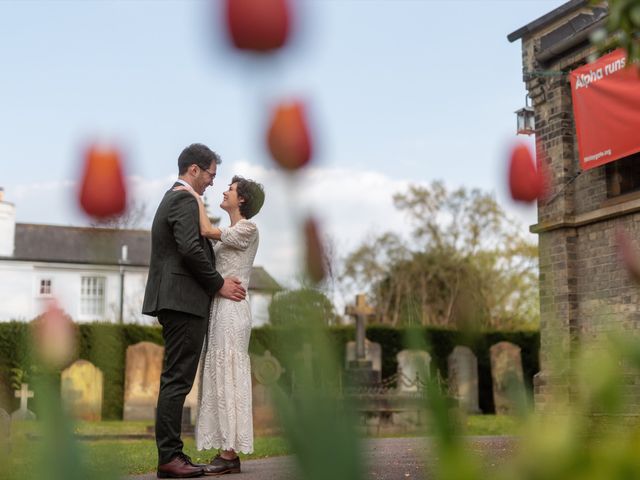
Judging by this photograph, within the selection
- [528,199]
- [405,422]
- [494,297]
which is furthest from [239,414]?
[494,297]

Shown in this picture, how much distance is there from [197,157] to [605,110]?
878 cm

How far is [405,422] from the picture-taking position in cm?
1438

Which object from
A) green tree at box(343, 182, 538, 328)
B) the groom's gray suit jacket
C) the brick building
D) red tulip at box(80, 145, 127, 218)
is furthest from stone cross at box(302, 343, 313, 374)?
green tree at box(343, 182, 538, 328)

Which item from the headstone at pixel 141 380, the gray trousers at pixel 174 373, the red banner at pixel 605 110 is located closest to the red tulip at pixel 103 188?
the gray trousers at pixel 174 373

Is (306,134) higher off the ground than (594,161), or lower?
lower

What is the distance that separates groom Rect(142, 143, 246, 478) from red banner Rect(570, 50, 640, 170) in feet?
26.4

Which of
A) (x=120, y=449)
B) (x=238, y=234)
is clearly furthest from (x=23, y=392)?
(x=120, y=449)

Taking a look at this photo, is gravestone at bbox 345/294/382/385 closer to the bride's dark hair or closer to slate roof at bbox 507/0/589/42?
slate roof at bbox 507/0/589/42

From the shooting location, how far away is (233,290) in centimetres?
539

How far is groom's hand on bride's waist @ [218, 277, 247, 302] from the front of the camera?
17.6ft

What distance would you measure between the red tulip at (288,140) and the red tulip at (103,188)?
40 centimetres

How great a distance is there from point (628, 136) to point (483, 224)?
23.3 meters

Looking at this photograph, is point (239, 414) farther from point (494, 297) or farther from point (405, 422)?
point (494, 297)

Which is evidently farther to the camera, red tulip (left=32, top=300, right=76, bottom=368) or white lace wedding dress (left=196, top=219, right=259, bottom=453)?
white lace wedding dress (left=196, top=219, right=259, bottom=453)
